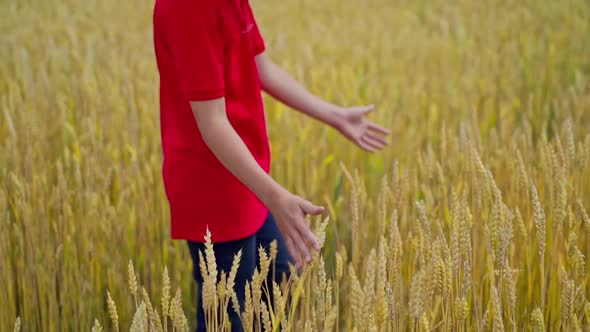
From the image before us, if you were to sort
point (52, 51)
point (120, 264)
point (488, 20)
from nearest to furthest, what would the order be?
point (120, 264), point (52, 51), point (488, 20)

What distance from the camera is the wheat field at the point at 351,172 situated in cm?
110

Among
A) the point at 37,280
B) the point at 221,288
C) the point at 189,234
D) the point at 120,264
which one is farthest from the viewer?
the point at 120,264

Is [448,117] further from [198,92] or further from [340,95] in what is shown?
[198,92]

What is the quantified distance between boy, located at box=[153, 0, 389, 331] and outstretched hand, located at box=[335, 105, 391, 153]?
23cm

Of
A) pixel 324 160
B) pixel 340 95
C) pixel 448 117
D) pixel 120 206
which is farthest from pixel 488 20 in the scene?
pixel 120 206

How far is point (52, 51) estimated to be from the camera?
3.22m

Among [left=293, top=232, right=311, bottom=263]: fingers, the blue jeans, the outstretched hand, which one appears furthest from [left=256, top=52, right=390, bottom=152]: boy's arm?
[left=293, top=232, right=311, bottom=263]: fingers

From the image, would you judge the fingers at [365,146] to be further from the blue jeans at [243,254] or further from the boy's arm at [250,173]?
the boy's arm at [250,173]

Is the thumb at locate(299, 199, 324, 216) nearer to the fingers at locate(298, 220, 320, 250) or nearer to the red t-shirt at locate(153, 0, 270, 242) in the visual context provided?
the fingers at locate(298, 220, 320, 250)

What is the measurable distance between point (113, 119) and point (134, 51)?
3.56 feet

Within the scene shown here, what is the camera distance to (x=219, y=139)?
3.81ft

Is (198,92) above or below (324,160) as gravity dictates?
above

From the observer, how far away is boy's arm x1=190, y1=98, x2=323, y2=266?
1.11 meters

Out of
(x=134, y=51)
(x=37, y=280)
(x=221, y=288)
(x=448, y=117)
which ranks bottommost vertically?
(x=37, y=280)
